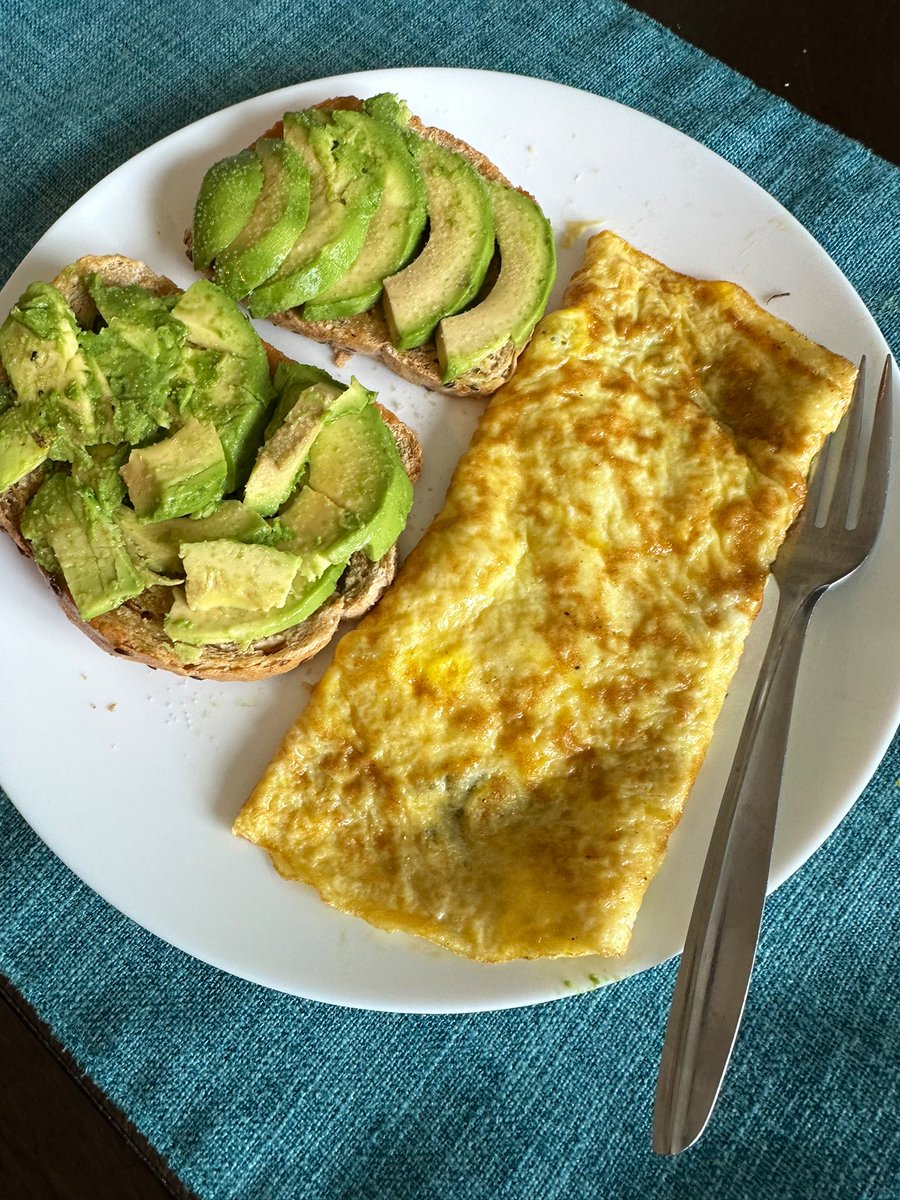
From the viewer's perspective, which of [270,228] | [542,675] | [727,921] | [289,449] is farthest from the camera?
[270,228]

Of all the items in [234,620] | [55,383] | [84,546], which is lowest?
[234,620]

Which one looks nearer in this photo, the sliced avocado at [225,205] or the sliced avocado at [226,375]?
the sliced avocado at [226,375]

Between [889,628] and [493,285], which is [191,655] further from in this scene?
[889,628]

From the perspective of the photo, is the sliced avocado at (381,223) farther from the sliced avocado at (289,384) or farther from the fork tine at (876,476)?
the fork tine at (876,476)

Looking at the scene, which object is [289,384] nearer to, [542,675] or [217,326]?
[217,326]

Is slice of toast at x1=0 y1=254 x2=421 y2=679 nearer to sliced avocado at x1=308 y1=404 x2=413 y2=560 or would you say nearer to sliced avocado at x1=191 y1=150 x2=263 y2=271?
sliced avocado at x1=308 y1=404 x2=413 y2=560

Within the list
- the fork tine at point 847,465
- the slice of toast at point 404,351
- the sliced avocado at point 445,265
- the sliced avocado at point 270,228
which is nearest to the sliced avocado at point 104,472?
the sliced avocado at point 270,228

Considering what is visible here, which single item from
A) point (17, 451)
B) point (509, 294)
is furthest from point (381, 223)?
point (17, 451)
